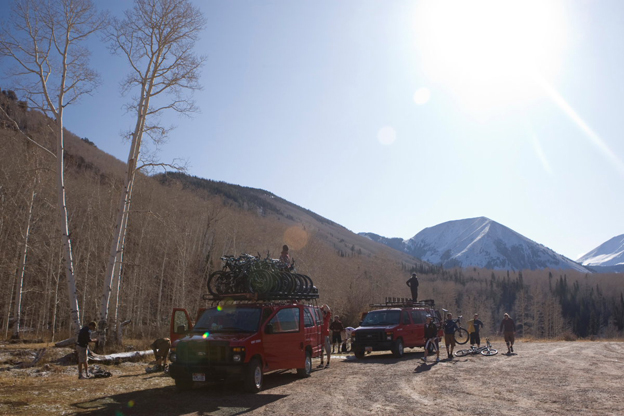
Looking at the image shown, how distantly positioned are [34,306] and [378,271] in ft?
199

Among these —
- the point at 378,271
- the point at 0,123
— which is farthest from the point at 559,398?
the point at 378,271

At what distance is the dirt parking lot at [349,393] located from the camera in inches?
337

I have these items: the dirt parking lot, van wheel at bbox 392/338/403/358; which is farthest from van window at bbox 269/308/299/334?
van wheel at bbox 392/338/403/358

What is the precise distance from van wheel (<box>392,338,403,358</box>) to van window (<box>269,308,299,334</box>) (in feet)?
22.9

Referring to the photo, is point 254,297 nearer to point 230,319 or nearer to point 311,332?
point 230,319

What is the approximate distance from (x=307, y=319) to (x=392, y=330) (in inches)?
240

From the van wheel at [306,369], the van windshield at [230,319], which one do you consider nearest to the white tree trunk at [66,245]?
the van windshield at [230,319]

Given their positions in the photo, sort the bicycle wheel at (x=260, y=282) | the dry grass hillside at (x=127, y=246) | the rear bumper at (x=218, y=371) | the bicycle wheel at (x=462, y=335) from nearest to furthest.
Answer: the rear bumper at (x=218, y=371) < the bicycle wheel at (x=260, y=282) < the bicycle wheel at (x=462, y=335) < the dry grass hillside at (x=127, y=246)

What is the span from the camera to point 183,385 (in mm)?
10711

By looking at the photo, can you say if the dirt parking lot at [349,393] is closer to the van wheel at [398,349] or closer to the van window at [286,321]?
the van window at [286,321]

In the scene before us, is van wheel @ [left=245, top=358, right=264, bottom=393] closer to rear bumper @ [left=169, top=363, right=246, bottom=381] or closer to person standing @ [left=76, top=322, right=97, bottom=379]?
rear bumper @ [left=169, top=363, right=246, bottom=381]

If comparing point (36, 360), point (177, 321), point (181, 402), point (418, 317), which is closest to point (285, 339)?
point (181, 402)

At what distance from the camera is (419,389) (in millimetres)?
10961

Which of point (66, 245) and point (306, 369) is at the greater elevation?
point (66, 245)
